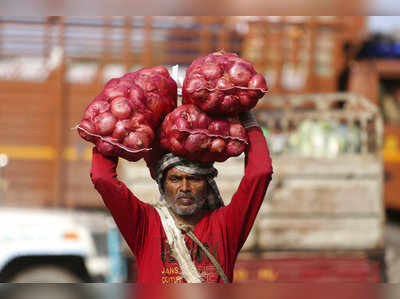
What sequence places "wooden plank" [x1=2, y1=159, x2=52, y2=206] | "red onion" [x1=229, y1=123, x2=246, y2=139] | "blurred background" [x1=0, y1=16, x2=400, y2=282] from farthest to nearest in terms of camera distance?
"wooden plank" [x1=2, y1=159, x2=52, y2=206] < "blurred background" [x1=0, y1=16, x2=400, y2=282] < "red onion" [x1=229, y1=123, x2=246, y2=139]

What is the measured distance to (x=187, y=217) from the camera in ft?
6.02

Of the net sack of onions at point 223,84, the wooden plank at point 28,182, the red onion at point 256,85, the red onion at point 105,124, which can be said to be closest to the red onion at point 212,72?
the net sack of onions at point 223,84

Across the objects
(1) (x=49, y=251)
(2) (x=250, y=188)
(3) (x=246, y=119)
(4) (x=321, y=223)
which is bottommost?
(1) (x=49, y=251)

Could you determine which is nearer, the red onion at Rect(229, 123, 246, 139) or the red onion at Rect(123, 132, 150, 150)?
the red onion at Rect(123, 132, 150, 150)

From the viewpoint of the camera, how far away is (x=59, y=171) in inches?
274

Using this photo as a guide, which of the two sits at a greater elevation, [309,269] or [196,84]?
[196,84]

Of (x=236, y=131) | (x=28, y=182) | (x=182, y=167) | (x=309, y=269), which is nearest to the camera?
(x=236, y=131)

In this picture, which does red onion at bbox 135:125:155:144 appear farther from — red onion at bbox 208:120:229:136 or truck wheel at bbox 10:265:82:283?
truck wheel at bbox 10:265:82:283

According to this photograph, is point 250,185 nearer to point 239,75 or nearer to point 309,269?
point 239,75

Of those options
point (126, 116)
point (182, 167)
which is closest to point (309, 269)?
point (182, 167)

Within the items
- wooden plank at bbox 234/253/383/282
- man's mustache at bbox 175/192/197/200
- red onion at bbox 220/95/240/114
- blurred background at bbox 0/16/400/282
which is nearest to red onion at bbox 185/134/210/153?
red onion at bbox 220/95/240/114

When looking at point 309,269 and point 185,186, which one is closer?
point 185,186

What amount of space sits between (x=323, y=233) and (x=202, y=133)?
3097mm

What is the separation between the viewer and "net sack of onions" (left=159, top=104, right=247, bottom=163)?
1625 millimetres
